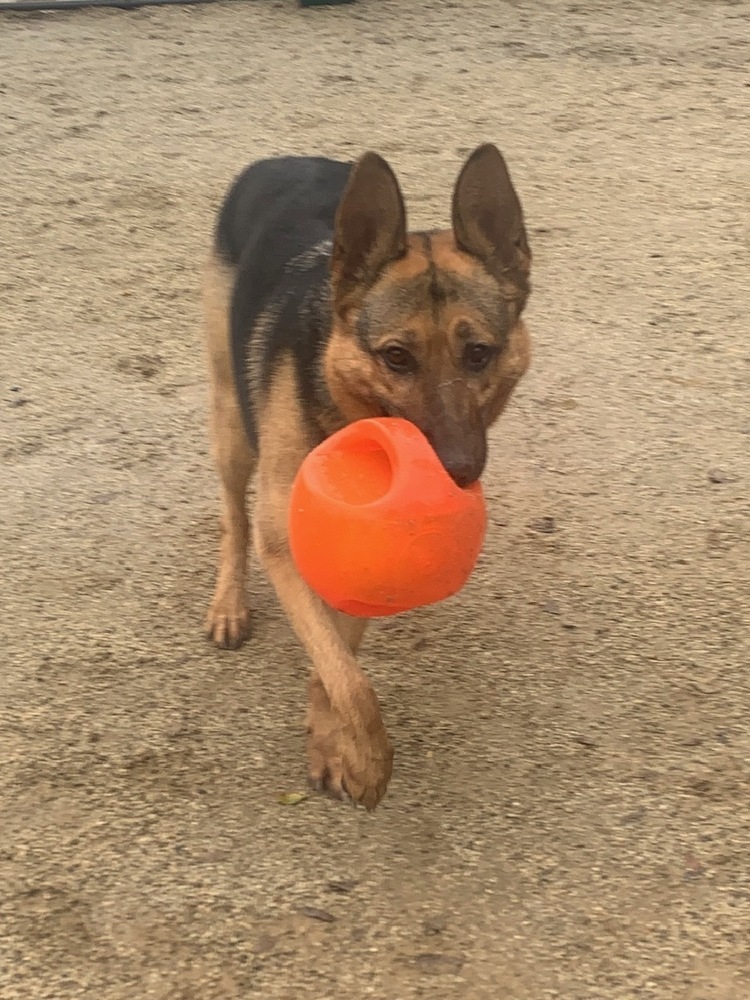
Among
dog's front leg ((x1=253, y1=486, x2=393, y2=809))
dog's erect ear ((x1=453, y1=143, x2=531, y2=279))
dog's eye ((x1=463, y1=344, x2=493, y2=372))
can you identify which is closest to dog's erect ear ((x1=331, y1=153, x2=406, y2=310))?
dog's erect ear ((x1=453, y1=143, x2=531, y2=279))

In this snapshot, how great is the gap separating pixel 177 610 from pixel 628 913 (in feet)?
4.81

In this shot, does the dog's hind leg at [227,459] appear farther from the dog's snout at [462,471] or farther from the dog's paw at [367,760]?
the dog's snout at [462,471]

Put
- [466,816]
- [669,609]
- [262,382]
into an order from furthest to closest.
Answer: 1. [669,609]
2. [262,382]
3. [466,816]

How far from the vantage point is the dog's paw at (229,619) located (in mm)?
2951

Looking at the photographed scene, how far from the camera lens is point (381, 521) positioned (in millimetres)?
2037

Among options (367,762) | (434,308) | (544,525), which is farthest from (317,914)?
(544,525)

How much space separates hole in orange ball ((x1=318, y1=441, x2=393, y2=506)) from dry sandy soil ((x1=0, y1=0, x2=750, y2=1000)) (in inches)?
29.9

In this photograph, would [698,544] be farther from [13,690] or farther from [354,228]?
[13,690]

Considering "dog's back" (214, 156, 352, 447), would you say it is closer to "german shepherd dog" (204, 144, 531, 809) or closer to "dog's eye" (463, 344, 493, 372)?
"german shepherd dog" (204, 144, 531, 809)

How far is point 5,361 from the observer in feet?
13.9

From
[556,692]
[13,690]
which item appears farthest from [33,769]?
[556,692]

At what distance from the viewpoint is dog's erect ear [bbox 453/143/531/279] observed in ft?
8.25

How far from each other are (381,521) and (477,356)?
0.56m

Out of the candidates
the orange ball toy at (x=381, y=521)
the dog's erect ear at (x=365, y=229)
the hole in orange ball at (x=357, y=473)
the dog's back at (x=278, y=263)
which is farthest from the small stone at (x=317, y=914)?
the dog's erect ear at (x=365, y=229)
